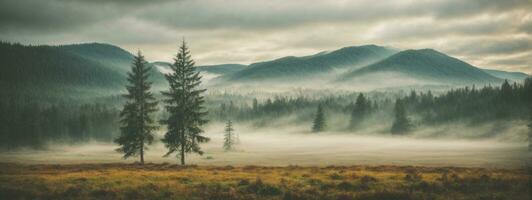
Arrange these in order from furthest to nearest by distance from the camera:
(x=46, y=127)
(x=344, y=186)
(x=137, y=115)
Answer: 1. (x=46, y=127)
2. (x=137, y=115)
3. (x=344, y=186)

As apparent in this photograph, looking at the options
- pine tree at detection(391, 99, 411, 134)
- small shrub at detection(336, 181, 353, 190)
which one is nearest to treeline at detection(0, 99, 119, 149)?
pine tree at detection(391, 99, 411, 134)

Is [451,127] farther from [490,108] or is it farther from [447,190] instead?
[447,190]

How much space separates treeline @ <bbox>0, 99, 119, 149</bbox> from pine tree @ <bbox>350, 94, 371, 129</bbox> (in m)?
101

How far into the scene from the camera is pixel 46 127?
168m

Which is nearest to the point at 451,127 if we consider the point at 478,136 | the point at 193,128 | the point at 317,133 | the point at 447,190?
the point at 478,136

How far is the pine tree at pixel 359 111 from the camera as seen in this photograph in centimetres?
18412

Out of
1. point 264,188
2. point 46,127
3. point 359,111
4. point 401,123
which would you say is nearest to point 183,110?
point 264,188

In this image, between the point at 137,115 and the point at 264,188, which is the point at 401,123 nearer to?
the point at 137,115

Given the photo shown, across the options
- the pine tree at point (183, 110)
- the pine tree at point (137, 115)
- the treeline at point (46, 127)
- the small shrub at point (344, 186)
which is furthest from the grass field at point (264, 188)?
the treeline at point (46, 127)

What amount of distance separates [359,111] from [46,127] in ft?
419

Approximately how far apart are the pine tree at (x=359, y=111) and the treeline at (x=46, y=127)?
10126 centimetres

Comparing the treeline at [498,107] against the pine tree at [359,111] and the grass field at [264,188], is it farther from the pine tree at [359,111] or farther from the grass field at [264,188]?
the grass field at [264,188]

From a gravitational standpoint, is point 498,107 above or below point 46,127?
above

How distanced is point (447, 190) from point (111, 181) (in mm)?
18546
